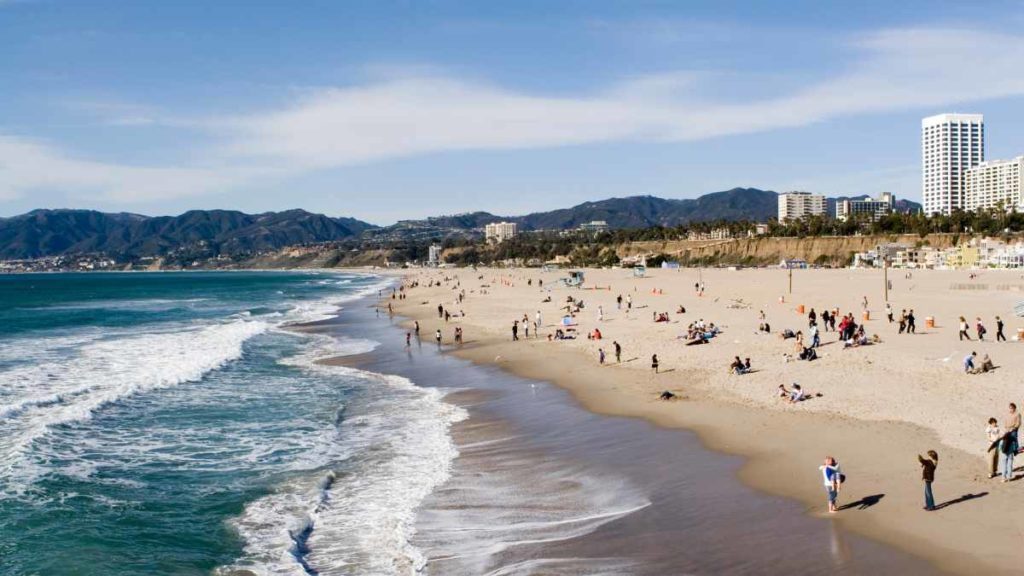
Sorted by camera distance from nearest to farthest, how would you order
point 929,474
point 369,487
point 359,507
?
1. point 929,474
2. point 359,507
3. point 369,487

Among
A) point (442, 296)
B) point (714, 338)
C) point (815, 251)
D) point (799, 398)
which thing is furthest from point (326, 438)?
point (815, 251)

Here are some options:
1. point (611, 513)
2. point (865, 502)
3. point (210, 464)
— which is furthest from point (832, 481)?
point (210, 464)

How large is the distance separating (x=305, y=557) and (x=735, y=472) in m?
7.84

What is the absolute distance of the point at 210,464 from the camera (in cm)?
1694

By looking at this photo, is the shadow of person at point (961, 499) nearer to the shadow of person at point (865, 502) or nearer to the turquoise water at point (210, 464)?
the shadow of person at point (865, 502)

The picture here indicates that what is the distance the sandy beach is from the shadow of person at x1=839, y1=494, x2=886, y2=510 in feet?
0.09

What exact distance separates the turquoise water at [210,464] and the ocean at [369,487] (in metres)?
0.06

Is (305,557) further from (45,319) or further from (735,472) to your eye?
(45,319)

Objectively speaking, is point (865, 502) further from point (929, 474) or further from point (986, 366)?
point (986, 366)

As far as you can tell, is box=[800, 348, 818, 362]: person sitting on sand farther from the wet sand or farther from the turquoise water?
the turquoise water

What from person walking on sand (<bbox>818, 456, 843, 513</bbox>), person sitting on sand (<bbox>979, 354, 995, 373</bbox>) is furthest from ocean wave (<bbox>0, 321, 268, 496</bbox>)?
person sitting on sand (<bbox>979, 354, 995, 373</bbox>)

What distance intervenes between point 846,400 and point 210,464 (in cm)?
1475

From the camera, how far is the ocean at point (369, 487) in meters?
11.1

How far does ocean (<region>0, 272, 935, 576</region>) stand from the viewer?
1110cm
